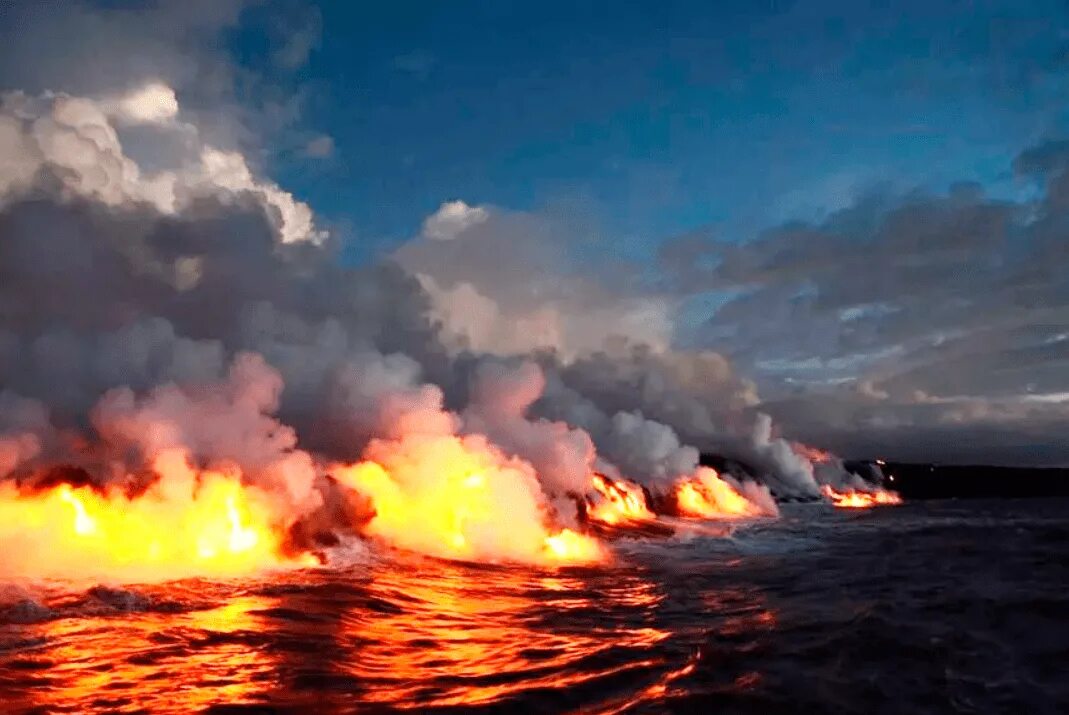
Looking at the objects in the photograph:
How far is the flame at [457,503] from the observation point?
35.3m

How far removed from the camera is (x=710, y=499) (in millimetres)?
76562

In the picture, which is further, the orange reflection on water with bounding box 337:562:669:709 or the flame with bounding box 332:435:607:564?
the flame with bounding box 332:435:607:564

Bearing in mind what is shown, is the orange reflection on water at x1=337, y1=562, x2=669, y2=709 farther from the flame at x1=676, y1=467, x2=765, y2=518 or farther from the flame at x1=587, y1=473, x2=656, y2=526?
the flame at x1=676, y1=467, x2=765, y2=518

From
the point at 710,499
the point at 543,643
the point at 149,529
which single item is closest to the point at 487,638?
the point at 543,643

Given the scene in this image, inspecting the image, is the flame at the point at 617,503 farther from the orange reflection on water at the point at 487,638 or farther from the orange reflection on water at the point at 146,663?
the orange reflection on water at the point at 146,663

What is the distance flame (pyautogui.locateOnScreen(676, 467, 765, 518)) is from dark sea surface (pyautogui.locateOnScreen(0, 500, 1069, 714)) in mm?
42839

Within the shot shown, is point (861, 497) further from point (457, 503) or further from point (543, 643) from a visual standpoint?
point (543, 643)

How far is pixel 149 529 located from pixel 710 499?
57.8 meters

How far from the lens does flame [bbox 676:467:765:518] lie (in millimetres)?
72875

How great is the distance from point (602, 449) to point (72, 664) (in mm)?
64562

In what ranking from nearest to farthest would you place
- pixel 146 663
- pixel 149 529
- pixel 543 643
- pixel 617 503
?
1. pixel 146 663
2. pixel 543 643
3. pixel 149 529
4. pixel 617 503

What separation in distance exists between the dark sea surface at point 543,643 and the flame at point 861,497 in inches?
3703

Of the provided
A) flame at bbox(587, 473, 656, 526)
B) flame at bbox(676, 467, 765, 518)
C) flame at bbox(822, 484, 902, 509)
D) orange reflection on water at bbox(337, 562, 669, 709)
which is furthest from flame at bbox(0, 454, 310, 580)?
flame at bbox(822, 484, 902, 509)

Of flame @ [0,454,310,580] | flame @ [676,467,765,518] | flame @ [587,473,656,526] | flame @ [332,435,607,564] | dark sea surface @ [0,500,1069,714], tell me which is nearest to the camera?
dark sea surface @ [0,500,1069,714]
